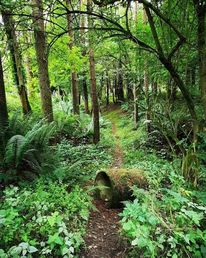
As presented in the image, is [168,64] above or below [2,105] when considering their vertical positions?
above

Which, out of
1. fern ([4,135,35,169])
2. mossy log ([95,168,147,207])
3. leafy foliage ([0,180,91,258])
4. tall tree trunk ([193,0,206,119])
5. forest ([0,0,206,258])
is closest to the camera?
leafy foliage ([0,180,91,258])

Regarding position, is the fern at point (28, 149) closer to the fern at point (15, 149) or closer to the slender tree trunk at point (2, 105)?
the fern at point (15, 149)

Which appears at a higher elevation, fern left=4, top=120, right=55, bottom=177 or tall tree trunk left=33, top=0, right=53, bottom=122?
tall tree trunk left=33, top=0, right=53, bottom=122

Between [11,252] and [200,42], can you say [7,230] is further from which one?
[200,42]

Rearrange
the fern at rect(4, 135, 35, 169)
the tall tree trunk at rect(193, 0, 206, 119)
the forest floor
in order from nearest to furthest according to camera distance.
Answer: the forest floor < the tall tree trunk at rect(193, 0, 206, 119) < the fern at rect(4, 135, 35, 169)

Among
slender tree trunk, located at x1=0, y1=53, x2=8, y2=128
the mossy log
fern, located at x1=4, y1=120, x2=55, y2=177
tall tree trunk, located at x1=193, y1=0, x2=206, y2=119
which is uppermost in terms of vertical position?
tall tree trunk, located at x1=193, y1=0, x2=206, y2=119

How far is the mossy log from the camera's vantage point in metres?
4.28

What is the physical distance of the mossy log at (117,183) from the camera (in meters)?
4.28

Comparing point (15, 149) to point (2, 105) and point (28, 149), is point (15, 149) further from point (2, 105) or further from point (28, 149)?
point (2, 105)

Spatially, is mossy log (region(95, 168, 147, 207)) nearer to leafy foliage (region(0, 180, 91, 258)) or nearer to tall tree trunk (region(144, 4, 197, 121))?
leafy foliage (region(0, 180, 91, 258))

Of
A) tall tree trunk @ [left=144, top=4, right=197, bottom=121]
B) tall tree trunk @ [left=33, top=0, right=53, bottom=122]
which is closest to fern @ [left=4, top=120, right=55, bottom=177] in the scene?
tall tree trunk @ [left=33, top=0, right=53, bottom=122]

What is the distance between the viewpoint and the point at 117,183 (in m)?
4.37

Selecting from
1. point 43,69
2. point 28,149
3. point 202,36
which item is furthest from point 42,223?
point 43,69

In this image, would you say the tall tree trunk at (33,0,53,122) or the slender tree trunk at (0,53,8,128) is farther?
the tall tree trunk at (33,0,53,122)
